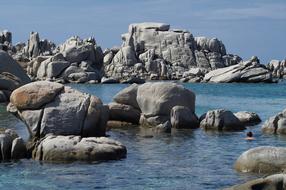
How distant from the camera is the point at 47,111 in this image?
34.4 meters

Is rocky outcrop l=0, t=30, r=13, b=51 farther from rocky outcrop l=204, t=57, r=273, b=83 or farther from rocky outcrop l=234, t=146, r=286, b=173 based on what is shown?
rocky outcrop l=234, t=146, r=286, b=173

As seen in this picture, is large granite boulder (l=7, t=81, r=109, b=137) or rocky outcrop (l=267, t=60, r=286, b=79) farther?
rocky outcrop (l=267, t=60, r=286, b=79)

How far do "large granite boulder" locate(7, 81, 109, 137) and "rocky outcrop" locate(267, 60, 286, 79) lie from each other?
136442 millimetres

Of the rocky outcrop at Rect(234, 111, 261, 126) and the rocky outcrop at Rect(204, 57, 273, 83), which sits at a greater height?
the rocky outcrop at Rect(234, 111, 261, 126)

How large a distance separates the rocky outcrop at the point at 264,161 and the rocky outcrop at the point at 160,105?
49.8ft

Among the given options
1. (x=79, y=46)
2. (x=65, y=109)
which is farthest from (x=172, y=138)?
(x=79, y=46)

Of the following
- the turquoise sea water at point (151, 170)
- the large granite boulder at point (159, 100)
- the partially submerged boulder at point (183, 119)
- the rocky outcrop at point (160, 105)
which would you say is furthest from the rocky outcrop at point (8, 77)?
the turquoise sea water at point (151, 170)

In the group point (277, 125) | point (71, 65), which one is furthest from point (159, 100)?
point (71, 65)

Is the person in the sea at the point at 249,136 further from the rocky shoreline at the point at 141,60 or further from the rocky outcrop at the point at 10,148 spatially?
the rocky shoreline at the point at 141,60

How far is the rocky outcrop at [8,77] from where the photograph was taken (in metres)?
64.1

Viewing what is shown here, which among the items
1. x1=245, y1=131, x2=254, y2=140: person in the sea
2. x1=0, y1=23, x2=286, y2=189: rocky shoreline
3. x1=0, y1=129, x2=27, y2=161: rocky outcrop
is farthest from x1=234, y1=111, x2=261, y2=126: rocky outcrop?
x1=0, y1=129, x2=27, y2=161: rocky outcrop

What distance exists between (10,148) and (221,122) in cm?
1718

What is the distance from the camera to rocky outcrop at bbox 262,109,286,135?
Result: 131 feet

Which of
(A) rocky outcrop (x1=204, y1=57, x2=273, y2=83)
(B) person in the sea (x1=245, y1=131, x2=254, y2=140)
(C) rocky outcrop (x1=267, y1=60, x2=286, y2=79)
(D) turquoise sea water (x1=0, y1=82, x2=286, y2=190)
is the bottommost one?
(C) rocky outcrop (x1=267, y1=60, x2=286, y2=79)
